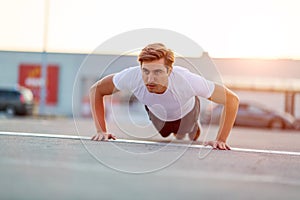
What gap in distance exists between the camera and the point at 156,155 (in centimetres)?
455

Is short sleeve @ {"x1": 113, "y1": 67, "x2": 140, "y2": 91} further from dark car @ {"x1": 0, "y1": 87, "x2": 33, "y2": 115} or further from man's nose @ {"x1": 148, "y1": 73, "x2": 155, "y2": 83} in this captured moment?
dark car @ {"x1": 0, "y1": 87, "x2": 33, "y2": 115}

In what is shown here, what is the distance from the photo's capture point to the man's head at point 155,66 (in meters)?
4.68

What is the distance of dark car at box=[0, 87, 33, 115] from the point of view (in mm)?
21812

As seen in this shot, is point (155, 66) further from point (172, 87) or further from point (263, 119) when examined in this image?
point (263, 119)

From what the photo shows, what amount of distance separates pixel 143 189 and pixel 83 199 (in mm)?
430

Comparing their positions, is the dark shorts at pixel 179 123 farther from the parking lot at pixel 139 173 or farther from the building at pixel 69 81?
the building at pixel 69 81

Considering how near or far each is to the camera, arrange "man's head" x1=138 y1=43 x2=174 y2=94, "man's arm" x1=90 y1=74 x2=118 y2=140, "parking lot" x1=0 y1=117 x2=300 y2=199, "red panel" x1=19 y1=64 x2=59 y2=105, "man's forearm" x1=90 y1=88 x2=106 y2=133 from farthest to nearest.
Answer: "red panel" x1=19 y1=64 x2=59 y2=105, "man's forearm" x1=90 y1=88 x2=106 y2=133, "man's arm" x1=90 y1=74 x2=118 y2=140, "man's head" x1=138 y1=43 x2=174 y2=94, "parking lot" x1=0 y1=117 x2=300 y2=199

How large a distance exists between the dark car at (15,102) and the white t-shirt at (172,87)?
57.3 ft

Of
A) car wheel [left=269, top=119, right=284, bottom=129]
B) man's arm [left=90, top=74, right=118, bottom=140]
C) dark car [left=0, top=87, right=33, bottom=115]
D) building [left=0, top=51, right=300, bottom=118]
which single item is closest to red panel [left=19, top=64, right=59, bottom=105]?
building [left=0, top=51, right=300, bottom=118]

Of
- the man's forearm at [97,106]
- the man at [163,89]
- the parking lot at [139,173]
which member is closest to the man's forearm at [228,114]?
the man at [163,89]

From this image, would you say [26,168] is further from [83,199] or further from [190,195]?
[190,195]

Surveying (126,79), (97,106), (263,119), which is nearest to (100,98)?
(97,106)

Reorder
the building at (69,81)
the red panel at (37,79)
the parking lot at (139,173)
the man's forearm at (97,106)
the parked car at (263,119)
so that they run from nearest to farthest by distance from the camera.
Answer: the parking lot at (139,173), the man's forearm at (97,106), the parked car at (263,119), the building at (69,81), the red panel at (37,79)

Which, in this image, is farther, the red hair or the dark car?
the dark car
